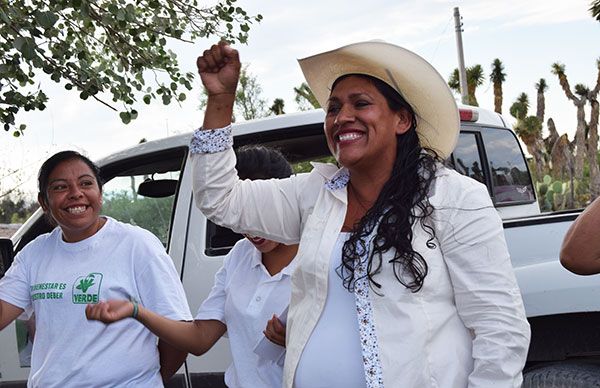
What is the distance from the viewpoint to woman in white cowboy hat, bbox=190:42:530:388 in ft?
6.80

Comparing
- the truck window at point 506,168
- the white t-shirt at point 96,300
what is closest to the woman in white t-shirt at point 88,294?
the white t-shirt at point 96,300

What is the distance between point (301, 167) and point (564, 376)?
232cm

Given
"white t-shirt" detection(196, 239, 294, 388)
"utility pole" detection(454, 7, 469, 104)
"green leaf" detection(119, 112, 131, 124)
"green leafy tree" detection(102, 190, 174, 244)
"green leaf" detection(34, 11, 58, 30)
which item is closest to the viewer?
"white t-shirt" detection(196, 239, 294, 388)

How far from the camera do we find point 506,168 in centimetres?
497

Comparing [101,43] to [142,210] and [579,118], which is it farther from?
[579,118]

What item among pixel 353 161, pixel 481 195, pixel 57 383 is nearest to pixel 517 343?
pixel 481 195

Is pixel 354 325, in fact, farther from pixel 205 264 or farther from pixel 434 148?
pixel 205 264

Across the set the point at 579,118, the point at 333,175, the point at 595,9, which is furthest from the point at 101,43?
the point at 579,118

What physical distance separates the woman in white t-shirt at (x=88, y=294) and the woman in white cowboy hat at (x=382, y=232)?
2.16 feet

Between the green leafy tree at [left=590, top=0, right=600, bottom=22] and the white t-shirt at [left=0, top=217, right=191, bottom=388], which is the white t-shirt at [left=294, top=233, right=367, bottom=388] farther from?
the green leafy tree at [left=590, top=0, right=600, bottom=22]

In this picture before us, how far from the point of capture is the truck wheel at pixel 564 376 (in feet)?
9.90

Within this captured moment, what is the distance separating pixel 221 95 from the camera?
2.35m

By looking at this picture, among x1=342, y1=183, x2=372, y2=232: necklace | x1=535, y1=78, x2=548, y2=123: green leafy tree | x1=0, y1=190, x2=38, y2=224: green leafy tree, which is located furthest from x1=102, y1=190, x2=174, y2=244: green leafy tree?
x1=535, y1=78, x2=548, y2=123: green leafy tree

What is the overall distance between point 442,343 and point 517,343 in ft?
0.61
